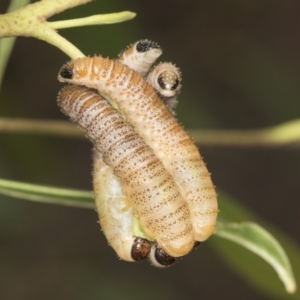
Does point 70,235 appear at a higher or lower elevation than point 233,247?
lower

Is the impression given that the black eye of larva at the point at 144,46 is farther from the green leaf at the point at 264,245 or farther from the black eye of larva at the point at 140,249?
the green leaf at the point at 264,245

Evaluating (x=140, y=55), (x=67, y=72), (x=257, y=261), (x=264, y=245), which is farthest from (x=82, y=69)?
(x=257, y=261)

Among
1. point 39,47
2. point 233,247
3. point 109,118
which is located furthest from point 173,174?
point 39,47

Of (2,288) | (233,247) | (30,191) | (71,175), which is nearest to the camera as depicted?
(30,191)

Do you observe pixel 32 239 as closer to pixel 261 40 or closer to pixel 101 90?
pixel 261 40

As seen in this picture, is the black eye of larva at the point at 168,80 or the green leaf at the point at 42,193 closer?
the black eye of larva at the point at 168,80

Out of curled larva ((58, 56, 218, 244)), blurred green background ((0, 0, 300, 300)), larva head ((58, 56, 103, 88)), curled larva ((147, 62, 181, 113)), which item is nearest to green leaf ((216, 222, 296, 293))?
curled larva ((58, 56, 218, 244))

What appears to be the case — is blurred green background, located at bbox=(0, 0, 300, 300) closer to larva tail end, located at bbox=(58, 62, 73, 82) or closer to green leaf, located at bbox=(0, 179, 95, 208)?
green leaf, located at bbox=(0, 179, 95, 208)

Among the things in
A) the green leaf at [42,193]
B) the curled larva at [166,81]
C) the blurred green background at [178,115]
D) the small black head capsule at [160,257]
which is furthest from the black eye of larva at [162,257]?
the blurred green background at [178,115]
